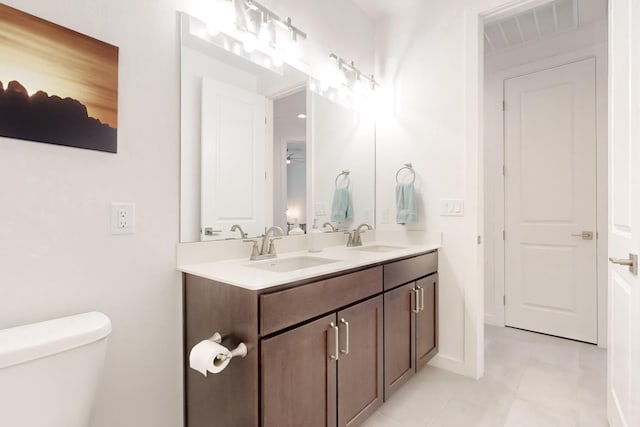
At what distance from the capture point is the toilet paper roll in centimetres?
106

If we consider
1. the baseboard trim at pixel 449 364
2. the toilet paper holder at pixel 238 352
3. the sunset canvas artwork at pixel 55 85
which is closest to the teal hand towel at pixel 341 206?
the baseboard trim at pixel 449 364

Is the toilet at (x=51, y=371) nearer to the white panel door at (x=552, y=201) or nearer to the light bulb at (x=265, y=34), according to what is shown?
the light bulb at (x=265, y=34)

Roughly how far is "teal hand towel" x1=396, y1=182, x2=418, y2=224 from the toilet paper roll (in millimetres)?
1619

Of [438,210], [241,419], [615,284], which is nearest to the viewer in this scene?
[241,419]

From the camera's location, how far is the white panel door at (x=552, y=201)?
2.69m

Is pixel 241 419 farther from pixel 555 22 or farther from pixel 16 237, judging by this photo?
pixel 555 22

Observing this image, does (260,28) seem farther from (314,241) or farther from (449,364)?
(449,364)

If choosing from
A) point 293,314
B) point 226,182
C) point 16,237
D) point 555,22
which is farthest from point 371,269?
point 555,22

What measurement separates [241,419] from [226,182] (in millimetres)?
1012

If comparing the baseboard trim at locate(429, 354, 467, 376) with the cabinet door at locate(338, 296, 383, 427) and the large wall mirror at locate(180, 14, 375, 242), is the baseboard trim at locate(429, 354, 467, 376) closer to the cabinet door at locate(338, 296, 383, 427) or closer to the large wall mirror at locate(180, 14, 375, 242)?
the cabinet door at locate(338, 296, 383, 427)

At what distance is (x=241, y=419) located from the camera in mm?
1156

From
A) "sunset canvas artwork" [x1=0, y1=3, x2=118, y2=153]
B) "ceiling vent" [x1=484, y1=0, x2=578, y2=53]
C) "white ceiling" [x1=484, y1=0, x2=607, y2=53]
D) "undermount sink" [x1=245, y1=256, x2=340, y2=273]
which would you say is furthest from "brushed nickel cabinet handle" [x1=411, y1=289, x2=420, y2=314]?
"ceiling vent" [x1=484, y1=0, x2=578, y2=53]

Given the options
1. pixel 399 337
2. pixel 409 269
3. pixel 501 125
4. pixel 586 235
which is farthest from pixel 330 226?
pixel 586 235

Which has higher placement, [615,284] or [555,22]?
[555,22]
